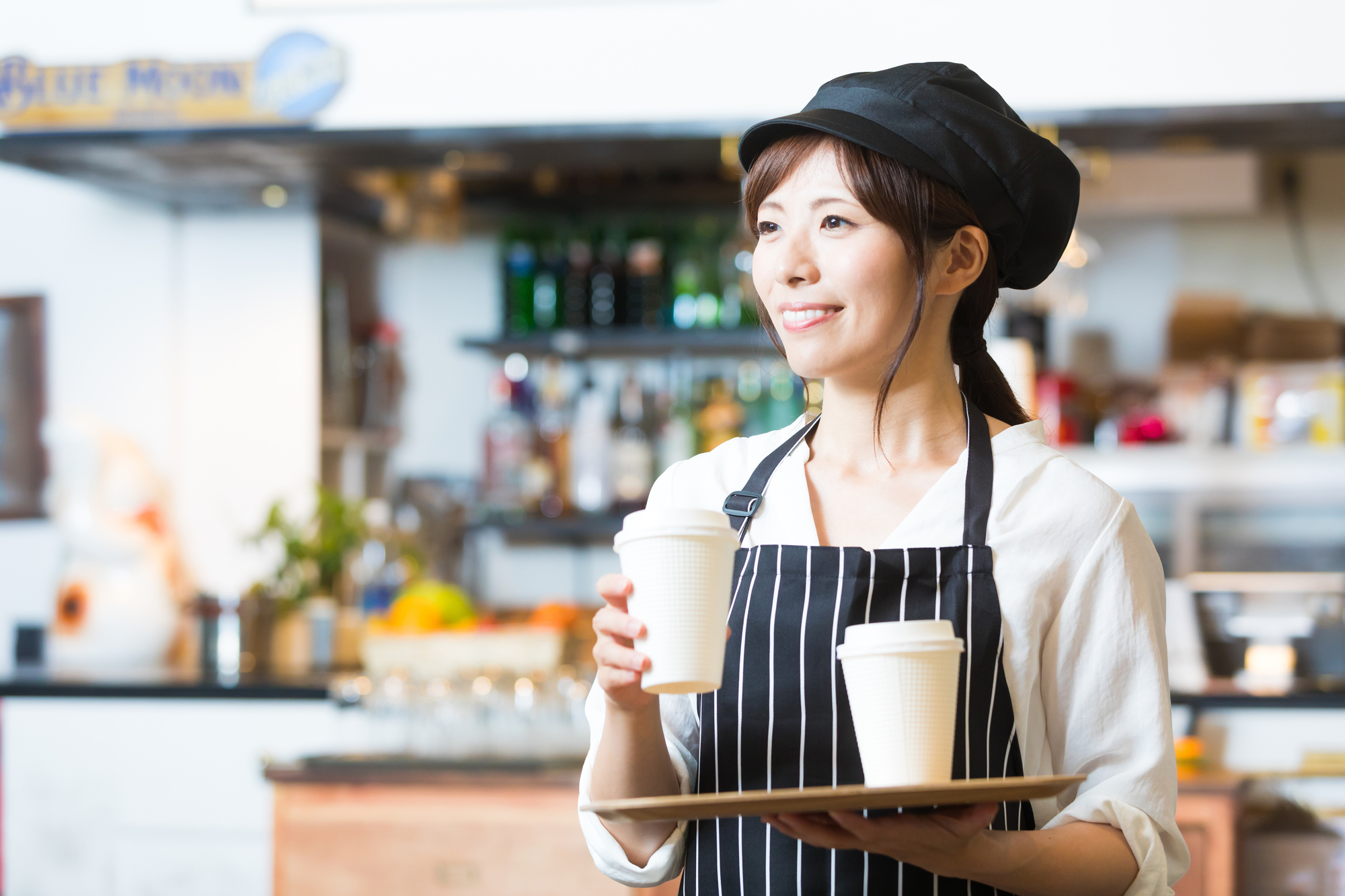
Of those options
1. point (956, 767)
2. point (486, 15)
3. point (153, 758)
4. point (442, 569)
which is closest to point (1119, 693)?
point (956, 767)

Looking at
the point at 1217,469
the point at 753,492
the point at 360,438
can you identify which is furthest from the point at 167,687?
the point at 1217,469

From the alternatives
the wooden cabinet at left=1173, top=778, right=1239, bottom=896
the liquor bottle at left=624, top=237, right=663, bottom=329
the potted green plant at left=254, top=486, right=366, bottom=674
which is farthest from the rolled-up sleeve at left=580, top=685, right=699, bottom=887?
the liquor bottle at left=624, top=237, right=663, bottom=329

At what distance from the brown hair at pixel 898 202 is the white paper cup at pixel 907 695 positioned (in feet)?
0.82

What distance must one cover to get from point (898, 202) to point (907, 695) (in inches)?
15.2

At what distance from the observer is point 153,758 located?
2842 mm

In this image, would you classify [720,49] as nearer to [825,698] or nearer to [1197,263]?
[825,698]

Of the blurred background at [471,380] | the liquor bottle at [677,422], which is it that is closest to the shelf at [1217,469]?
the blurred background at [471,380]

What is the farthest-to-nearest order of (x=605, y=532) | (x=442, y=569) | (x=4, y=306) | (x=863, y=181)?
(x=442, y=569) → (x=605, y=532) → (x=4, y=306) → (x=863, y=181)

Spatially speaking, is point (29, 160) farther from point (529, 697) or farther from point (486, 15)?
point (529, 697)

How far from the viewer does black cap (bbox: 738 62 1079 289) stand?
3.20 feet

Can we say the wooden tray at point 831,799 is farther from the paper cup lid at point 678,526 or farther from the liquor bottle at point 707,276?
the liquor bottle at point 707,276

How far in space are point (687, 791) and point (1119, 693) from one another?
37 centimetres

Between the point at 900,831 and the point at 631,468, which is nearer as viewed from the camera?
the point at 900,831

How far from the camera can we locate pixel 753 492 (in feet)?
3.71
